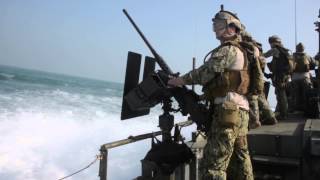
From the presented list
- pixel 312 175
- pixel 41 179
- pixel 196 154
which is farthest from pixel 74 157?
pixel 312 175

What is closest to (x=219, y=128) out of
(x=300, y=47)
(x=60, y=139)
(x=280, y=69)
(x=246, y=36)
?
(x=246, y=36)

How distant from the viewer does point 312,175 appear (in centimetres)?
447

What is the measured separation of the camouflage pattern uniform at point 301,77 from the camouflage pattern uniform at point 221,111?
5.06 m

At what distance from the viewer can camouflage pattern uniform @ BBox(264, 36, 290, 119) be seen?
7.38 metres

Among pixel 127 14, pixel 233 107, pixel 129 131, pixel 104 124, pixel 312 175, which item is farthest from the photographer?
pixel 104 124

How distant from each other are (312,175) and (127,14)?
2.67 m

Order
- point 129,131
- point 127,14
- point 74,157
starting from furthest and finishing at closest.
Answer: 1. point 129,131
2. point 74,157
3. point 127,14

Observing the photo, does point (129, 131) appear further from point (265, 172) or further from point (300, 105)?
point (265, 172)

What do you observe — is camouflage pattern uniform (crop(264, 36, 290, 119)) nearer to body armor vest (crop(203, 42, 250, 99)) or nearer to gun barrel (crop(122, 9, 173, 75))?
gun barrel (crop(122, 9, 173, 75))

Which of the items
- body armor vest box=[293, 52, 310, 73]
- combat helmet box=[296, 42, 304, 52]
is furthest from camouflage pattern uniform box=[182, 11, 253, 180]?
combat helmet box=[296, 42, 304, 52]

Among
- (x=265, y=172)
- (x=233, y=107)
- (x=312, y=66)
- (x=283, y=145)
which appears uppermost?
(x=312, y=66)

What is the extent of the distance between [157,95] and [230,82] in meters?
0.98

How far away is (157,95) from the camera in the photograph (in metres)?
4.55

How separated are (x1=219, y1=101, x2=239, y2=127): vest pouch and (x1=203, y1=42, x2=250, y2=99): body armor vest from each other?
4.5 inches
